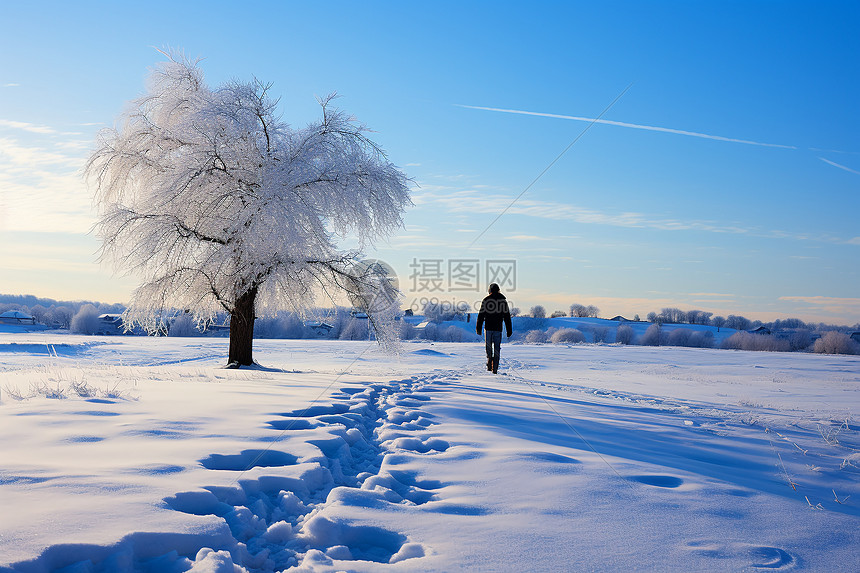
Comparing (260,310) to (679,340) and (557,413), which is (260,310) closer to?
(557,413)

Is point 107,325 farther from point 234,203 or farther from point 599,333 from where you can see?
point 234,203

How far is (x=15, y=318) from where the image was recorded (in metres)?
80.1

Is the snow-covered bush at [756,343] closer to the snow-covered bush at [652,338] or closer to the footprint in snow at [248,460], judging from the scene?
the snow-covered bush at [652,338]

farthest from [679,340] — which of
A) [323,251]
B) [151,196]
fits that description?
[151,196]

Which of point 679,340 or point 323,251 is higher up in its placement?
point 323,251

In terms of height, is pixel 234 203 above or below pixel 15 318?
above

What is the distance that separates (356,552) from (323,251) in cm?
1086

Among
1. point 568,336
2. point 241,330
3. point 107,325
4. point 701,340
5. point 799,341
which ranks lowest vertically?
point 107,325

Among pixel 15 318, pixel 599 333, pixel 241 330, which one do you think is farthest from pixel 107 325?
pixel 241 330

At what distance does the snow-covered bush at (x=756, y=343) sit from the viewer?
43438 millimetres

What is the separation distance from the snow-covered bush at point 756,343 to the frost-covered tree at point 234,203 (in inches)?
1692

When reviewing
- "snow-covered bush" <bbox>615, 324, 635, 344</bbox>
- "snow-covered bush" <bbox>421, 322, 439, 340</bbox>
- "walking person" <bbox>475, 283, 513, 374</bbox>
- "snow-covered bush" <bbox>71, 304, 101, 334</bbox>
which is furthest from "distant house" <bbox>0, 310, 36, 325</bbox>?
"walking person" <bbox>475, 283, 513, 374</bbox>

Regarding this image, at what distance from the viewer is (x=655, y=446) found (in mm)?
5293

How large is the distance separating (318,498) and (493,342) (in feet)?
37.9
